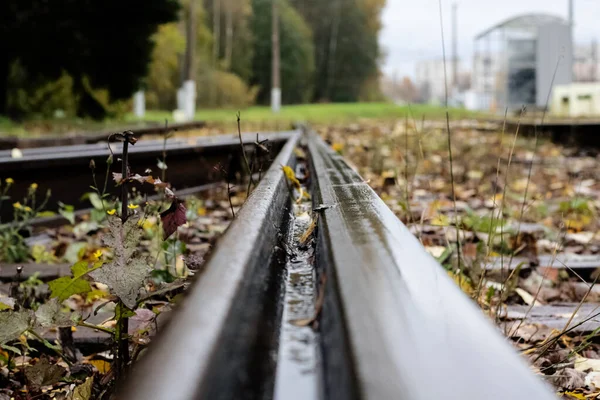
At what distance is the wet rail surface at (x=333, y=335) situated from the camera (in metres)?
0.40

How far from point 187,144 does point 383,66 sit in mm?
69787

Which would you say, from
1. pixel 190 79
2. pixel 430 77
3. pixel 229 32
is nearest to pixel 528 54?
pixel 190 79

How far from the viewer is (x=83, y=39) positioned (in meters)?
14.8

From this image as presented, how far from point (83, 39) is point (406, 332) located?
15591 mm

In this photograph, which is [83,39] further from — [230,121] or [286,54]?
[286,54]

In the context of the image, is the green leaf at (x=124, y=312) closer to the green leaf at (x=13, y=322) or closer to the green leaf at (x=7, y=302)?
the green leaf at (x=13, y=322)

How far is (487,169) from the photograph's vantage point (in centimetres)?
589

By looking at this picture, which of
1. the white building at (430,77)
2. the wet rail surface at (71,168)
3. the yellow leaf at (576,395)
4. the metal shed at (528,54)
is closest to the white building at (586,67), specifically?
the white building at (430,77)

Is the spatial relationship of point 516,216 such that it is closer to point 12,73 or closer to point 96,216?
point 96,216

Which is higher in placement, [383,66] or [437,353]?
[383,66]

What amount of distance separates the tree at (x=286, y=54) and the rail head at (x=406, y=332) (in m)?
61.0

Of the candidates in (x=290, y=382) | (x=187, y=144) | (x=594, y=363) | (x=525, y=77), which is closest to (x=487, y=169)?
(x=187, y=144)

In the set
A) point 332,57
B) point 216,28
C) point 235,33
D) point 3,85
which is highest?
point 235,33

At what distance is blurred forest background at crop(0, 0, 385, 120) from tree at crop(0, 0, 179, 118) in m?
0.02
